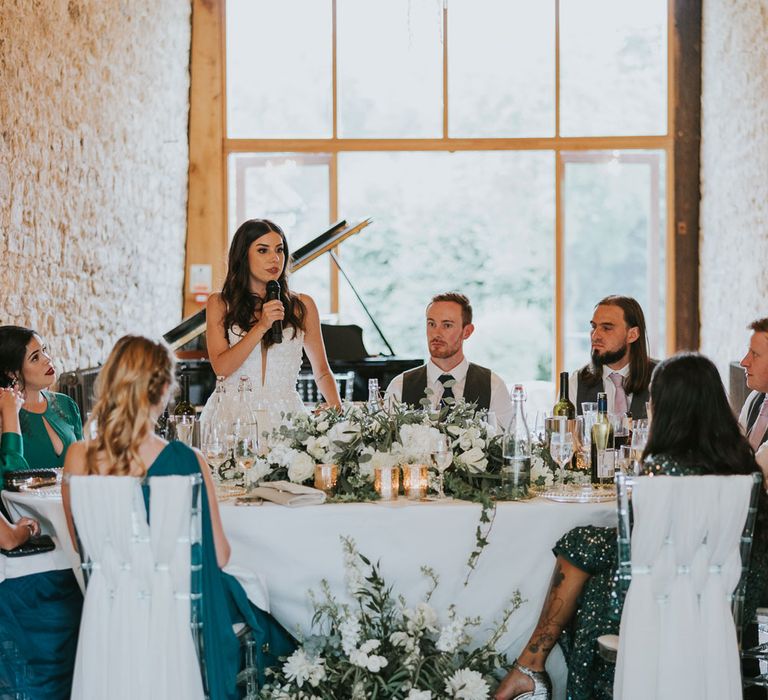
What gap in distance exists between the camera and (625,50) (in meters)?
8.87

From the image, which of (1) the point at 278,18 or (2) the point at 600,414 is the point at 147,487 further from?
(1) the point at 278,18

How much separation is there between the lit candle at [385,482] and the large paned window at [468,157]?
19.5 ft

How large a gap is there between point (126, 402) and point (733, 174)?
643 cm

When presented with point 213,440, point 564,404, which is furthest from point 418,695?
point 564,404

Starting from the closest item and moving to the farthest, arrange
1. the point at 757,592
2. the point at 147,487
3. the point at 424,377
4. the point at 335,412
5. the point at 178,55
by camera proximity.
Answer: the point at 147,487 → the point at 757,592 → the point at 335,412 → the point at 424,377 → the point at 178,55

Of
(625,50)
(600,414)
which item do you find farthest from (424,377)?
(625,50)

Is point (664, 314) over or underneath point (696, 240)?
underneath

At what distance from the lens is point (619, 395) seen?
14.2 ft

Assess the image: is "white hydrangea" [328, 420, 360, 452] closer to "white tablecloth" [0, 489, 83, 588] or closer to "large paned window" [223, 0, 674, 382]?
"white tablecloth" [0, 489, 83, 588]

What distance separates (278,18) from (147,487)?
7251 mm

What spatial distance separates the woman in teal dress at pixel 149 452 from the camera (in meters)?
2.56

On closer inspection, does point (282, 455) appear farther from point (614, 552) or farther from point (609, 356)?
point (609, 356)

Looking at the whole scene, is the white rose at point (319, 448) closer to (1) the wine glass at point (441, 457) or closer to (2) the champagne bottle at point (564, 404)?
(1) the wine glass at point (441, 457)

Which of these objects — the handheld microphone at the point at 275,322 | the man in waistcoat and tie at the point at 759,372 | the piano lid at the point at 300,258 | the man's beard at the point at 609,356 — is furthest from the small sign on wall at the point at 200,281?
the man in waistcoat and tie at the point at 759,372
